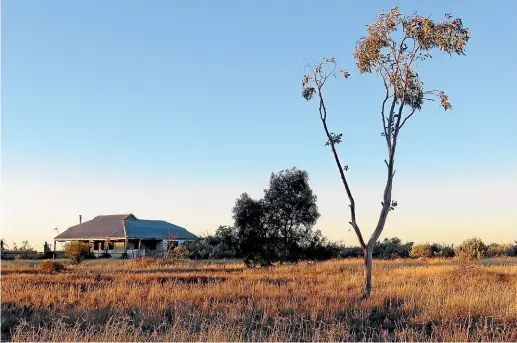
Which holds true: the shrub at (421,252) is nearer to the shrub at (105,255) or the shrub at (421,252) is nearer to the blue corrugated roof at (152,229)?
the blue corrugated roof at (152,229)

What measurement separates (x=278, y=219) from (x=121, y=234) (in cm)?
2921

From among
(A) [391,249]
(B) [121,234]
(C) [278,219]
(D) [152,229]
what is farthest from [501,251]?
(B) [121,234]

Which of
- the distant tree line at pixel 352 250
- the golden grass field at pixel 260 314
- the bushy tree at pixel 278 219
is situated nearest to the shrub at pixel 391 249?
the distant tree line at pixel 352 250

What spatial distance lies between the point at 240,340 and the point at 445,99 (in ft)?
31.7

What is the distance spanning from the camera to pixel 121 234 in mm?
55625

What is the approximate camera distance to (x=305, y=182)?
3155 centimetres

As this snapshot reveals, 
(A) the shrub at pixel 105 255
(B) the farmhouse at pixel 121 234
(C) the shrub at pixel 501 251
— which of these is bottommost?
(C) the shrub at pixel 501 251

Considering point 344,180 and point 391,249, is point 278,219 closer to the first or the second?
point 344,180

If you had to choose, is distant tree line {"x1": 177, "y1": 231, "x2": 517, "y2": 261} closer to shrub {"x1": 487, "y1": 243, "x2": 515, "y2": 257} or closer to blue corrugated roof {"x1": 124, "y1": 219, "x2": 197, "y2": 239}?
shrub {"x1": 487, "y1": 243, "x2": 515, "y2": 257}

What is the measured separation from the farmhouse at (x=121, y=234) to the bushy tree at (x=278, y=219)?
25.6m

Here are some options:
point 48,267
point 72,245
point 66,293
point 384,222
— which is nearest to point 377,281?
point 384,222

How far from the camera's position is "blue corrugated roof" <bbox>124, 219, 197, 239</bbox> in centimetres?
5666

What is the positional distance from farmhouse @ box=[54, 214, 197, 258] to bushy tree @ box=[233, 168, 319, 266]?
25619 mm

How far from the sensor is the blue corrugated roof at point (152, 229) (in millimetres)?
56659
